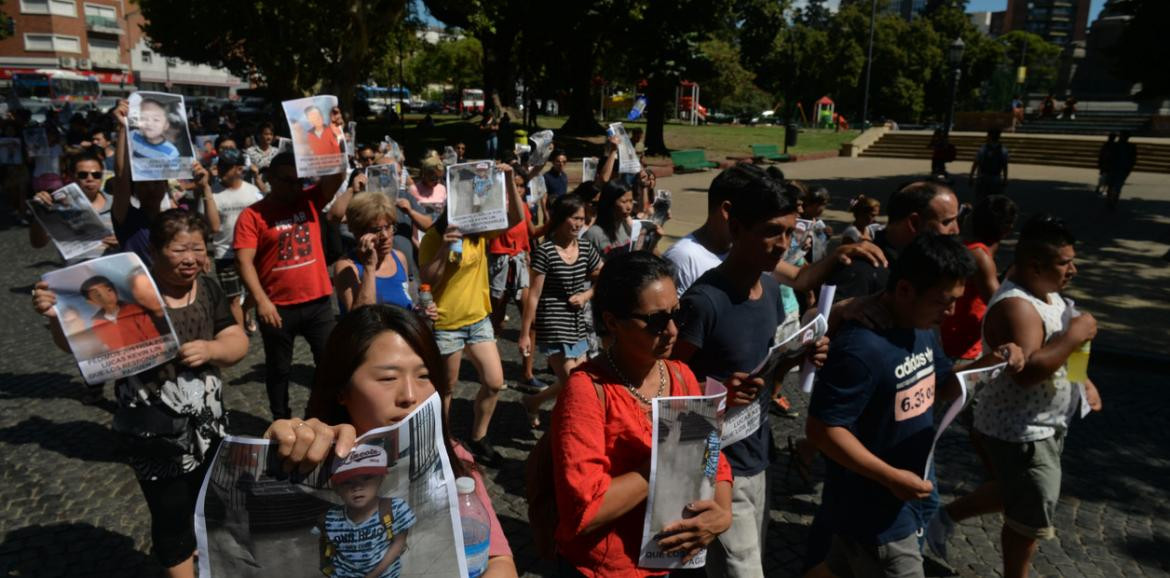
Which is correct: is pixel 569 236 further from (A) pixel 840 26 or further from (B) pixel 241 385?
(A) pixel 840 26

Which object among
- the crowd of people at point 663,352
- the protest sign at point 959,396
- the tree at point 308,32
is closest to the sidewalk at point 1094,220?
the crowd of people at point 663,352

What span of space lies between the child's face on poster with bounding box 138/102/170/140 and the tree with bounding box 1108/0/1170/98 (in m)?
18.3

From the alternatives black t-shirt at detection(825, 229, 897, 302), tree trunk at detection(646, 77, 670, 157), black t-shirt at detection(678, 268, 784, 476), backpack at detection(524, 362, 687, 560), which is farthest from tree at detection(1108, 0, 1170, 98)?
backpack at detection(524, 362, 687, 560)

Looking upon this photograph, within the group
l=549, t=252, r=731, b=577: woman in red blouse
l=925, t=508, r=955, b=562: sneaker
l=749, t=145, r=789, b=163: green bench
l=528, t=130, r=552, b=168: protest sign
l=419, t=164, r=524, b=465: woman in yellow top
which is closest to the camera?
l=549, t=252, r=731, b=577: woman in red blouse

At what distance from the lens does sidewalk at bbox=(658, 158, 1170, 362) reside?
8.58 metres

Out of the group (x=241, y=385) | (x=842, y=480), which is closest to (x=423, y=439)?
(x=842, y=480)

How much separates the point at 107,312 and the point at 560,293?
2.95 metres

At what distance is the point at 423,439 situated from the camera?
150 cm

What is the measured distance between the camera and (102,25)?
227 feet

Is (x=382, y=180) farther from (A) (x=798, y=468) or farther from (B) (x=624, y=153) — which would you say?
(A) (x=798, y=468)

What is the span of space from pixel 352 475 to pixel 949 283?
2018mm

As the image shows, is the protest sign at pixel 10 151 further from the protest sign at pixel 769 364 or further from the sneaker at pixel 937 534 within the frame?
the sneaker at pixel 937 534

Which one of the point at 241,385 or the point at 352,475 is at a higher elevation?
the point at 352,475

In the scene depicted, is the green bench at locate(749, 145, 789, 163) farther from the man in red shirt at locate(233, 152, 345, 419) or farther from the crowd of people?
the man in red shirt at locate(233, 152, 345, 419)
